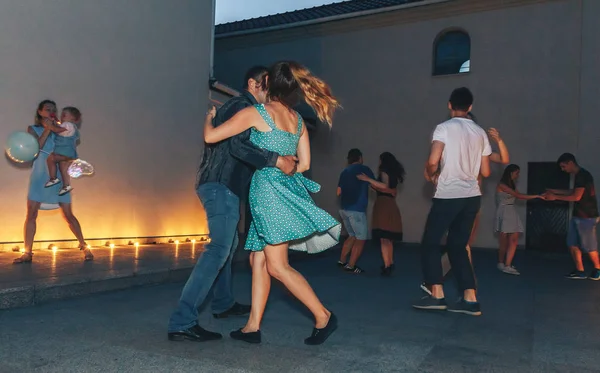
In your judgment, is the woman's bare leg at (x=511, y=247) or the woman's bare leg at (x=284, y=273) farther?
the woman's bare leg at (x=511, y=247)

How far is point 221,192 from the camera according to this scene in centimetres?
379

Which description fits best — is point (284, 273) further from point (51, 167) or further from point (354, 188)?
point (354, 188)

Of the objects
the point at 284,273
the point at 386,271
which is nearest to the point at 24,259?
the point at 284,273

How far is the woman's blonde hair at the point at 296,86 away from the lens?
11.7ft

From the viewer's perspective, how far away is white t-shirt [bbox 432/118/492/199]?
4926mm

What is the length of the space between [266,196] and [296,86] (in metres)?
0.73

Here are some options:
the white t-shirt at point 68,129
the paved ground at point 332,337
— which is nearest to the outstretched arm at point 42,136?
the white t-shirt at point 68,129

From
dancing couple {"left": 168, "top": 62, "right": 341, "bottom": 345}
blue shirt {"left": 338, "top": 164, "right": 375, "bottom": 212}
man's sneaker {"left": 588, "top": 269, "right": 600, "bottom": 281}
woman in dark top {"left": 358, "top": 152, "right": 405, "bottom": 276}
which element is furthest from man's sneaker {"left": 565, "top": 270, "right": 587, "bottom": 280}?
dancing couple {"left": 168, "top": 62, "right": 341, "bottom": 345}

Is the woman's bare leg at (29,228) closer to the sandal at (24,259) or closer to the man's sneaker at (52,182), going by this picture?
the sandal at (24,259)

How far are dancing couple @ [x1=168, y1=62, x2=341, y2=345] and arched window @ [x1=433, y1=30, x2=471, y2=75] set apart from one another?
1071 centimetres

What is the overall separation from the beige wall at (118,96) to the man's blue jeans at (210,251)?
4648mm

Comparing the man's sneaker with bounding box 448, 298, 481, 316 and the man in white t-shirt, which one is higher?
the man in white t-shirt

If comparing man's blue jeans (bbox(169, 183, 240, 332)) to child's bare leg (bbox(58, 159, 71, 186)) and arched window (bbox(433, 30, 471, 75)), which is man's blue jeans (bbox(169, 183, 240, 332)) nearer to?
child's bare leg (bbox(58, 159, 71, 186))

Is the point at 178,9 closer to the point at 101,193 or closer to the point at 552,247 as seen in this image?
the point at 101,193
